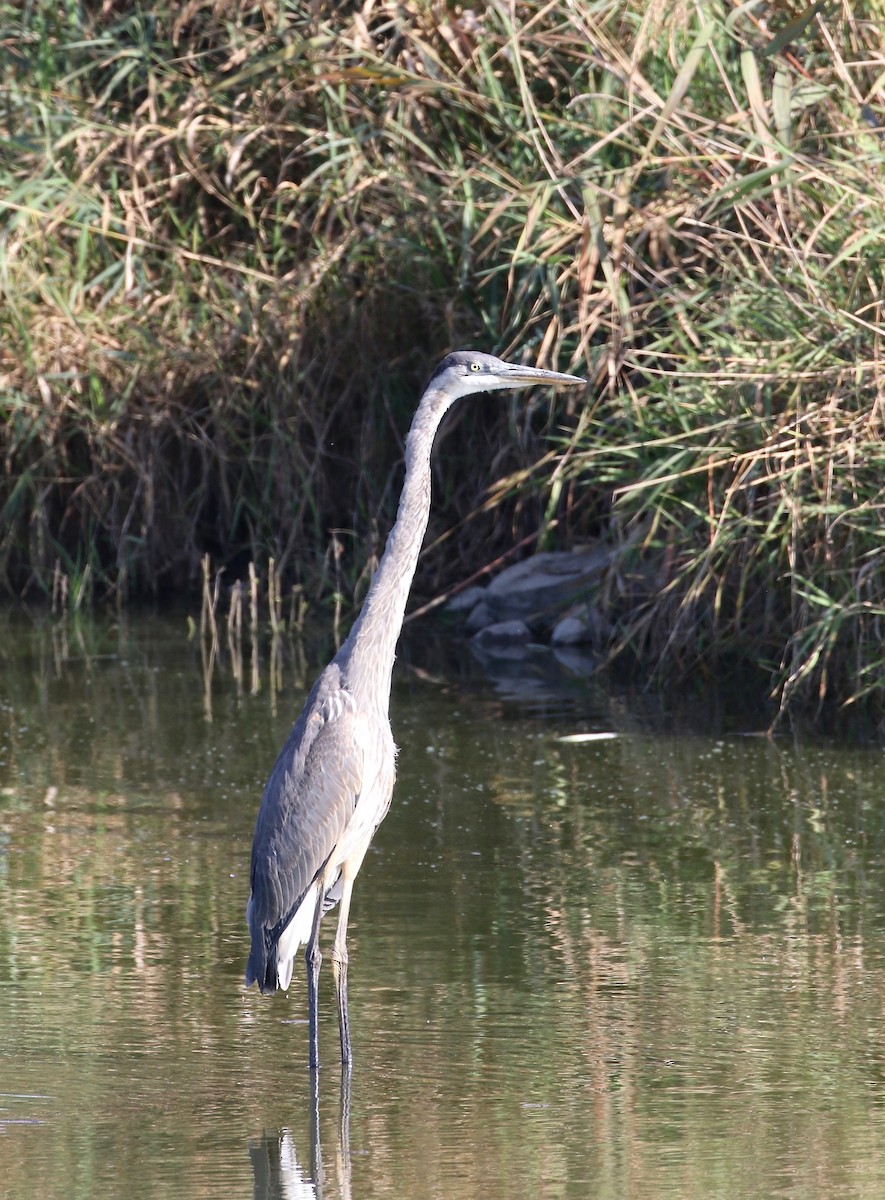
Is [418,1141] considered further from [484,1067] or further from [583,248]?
[583,248]

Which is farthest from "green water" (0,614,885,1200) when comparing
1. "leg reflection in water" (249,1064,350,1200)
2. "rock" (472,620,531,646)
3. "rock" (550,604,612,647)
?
"rock" (472,620,531,646)

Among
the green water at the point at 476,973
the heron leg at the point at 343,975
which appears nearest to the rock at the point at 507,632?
the green water at the point at 476,973

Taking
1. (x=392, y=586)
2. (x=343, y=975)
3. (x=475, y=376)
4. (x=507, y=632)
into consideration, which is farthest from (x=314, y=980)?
(x=507, y=632)

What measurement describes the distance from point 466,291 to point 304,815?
5484 mm

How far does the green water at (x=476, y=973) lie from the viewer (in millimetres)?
3541

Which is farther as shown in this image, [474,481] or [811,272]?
[474,481]

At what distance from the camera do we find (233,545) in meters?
10.8

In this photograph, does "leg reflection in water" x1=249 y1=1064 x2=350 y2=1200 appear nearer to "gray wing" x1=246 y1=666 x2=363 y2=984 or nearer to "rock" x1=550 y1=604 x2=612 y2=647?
"gray wing" x1=246 y1=666 x2=363 y2=984

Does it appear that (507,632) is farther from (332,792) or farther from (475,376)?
(332,792)

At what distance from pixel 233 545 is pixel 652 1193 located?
7703 mm

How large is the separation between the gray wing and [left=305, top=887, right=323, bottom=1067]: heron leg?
3.2 inches

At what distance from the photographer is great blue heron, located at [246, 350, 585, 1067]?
13.9ft

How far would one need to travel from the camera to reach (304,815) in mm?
4254

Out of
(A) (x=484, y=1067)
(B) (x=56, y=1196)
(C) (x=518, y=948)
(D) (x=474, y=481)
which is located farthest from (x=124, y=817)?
(D) (x=474, y=481)
